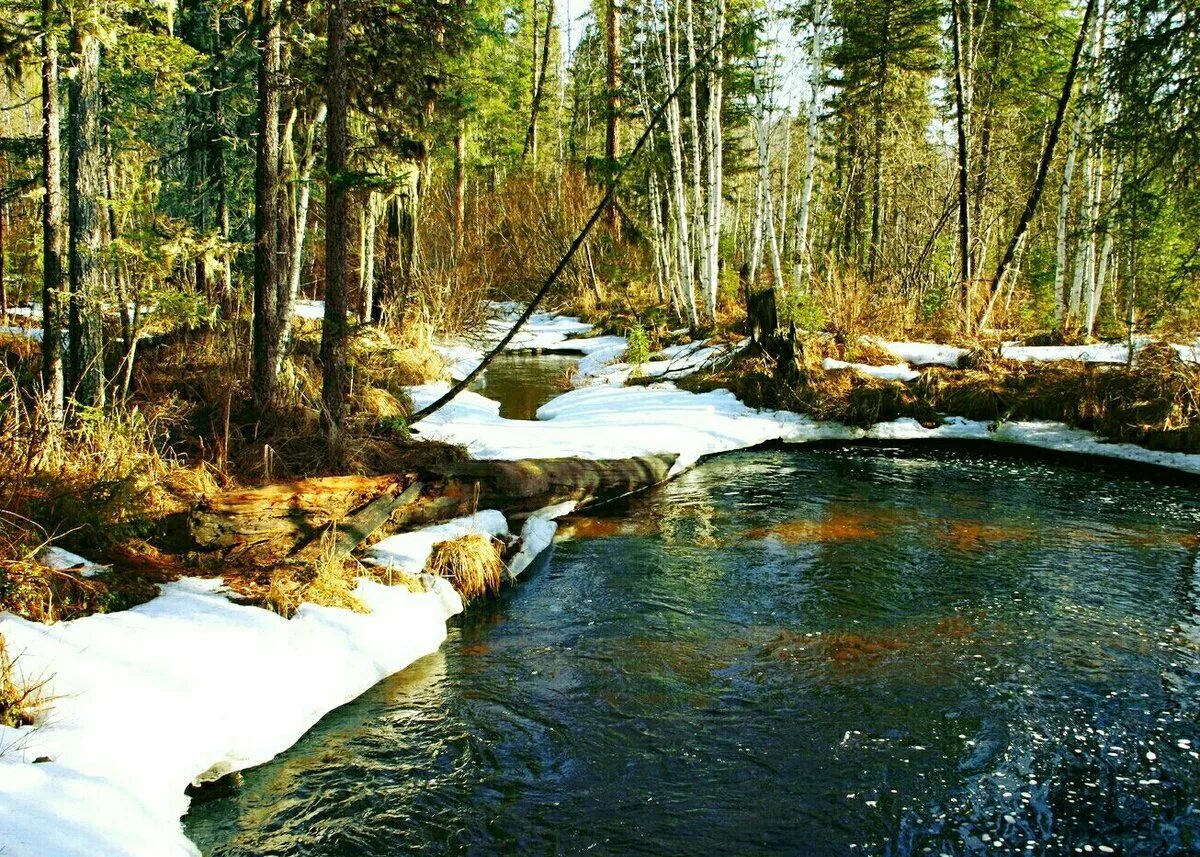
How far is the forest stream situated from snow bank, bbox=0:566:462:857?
0.76ft

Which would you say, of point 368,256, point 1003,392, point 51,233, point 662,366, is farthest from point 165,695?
point 662,366

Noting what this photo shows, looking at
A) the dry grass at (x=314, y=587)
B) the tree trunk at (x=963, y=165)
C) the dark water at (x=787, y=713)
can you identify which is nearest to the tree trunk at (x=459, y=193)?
the tree trunk at (x=963, y=165)

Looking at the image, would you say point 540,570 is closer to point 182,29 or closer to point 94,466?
point 94,466

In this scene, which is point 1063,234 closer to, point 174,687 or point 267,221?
point 267,221

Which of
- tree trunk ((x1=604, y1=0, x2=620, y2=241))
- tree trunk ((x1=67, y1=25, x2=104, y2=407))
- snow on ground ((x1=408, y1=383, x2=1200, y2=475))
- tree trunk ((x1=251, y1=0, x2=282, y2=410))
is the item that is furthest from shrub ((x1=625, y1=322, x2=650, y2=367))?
tree trunk ((x1=67, y1=25, x2=104, y2=407))

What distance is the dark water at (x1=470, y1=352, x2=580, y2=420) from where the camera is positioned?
15367mm

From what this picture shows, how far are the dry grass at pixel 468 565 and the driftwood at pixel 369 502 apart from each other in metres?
0.60

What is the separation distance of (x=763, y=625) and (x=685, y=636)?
0.65m

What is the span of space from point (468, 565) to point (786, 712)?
10.1ft

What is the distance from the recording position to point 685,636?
642cm

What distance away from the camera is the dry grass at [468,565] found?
23.6 ft

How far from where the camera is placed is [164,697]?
15.3ft

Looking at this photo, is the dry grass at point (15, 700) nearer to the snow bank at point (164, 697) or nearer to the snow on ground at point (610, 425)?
the snow bank at point (164, 697)

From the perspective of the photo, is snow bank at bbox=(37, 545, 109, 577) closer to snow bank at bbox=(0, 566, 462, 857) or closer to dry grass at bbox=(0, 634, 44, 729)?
snow bank at bbox=(0, 566, 462, 857)
